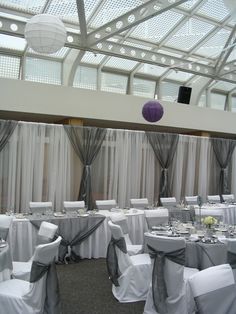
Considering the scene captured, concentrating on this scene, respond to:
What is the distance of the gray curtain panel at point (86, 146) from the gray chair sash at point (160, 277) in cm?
446

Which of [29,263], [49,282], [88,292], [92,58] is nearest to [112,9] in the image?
[92,58]

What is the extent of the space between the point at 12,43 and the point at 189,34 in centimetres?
427

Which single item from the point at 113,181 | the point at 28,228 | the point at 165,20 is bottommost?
the point at 28,228

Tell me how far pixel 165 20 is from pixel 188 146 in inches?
132

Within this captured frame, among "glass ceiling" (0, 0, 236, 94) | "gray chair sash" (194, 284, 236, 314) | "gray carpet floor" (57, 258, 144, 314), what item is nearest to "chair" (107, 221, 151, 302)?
"gray carpet floor" (57, 258, 144, 314)

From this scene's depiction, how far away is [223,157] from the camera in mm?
10102

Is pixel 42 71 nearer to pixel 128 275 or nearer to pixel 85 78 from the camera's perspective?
pixel 85 78

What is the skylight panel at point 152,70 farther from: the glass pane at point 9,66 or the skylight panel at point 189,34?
the glass pane at point 9,66

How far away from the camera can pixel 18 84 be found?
712 cm

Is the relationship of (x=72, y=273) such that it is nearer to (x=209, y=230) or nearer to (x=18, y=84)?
(x=209, y=230)

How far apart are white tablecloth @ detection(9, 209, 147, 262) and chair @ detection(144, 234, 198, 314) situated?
214 cm

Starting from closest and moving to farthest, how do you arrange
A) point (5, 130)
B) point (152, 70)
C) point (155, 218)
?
point (155, 218) → point (5, 130) → point (152, 70)

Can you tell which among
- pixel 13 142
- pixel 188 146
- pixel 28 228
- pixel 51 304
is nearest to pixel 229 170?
pixel 188 146

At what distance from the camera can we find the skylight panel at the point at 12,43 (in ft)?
25.0
